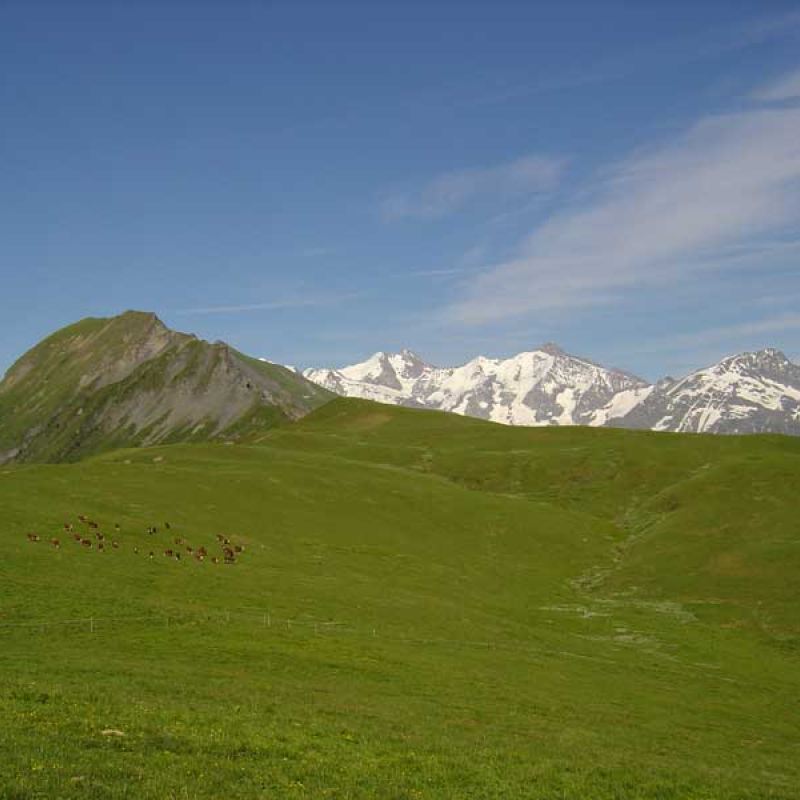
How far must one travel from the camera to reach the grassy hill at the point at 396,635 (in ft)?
94.8

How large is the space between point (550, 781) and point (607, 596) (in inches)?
2793

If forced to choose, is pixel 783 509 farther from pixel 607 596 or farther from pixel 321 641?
pixel 321 641

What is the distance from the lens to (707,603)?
300ft

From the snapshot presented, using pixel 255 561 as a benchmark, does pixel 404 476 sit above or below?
above

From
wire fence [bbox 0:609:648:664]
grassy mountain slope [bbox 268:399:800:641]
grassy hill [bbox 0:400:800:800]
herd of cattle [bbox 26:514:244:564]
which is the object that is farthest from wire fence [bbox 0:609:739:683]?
grassy mountain slope [bbox 268:399:800:641]

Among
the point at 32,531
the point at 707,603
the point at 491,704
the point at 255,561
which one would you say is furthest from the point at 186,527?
the point at 707,603

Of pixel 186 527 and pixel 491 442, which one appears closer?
pixel 186 527

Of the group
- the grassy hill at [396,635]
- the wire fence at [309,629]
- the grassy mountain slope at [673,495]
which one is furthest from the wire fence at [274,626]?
the grassy mountain slope at [673,495]

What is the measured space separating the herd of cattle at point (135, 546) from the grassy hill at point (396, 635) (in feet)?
3.59

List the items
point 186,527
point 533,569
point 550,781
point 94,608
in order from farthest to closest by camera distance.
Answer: point 533,569
point 186,527
point 94,608
point 550,781

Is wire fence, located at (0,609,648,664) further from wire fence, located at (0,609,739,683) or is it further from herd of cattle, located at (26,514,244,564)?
herd of cattle, located at (26,514,244,564)

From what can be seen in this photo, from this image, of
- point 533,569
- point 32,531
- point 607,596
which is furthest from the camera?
point 533,569

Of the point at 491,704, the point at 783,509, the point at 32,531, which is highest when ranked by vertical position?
the point at 783,509

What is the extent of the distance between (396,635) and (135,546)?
1223 inches
